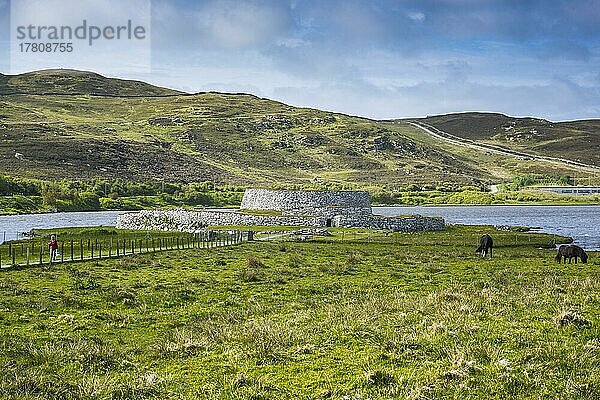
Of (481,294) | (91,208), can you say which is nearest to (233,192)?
(91,208)

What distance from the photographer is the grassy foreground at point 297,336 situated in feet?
38.4

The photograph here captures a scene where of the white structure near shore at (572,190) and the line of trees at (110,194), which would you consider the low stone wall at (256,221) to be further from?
the white structure near shore at (572,190)

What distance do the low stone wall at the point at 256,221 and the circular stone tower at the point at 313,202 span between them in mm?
4046

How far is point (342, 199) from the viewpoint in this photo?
281ft

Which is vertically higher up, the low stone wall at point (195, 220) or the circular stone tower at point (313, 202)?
the circular stone tower at point (313, 202)

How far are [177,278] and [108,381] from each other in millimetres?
17740

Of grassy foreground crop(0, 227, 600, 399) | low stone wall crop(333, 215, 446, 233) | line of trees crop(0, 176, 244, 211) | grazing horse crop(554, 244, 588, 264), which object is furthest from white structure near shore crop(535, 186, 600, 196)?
grassy foreground crop(0, 227, 600, 399)

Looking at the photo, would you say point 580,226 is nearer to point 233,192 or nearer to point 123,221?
point 123,221

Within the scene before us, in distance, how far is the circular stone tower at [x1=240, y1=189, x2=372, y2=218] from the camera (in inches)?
3201

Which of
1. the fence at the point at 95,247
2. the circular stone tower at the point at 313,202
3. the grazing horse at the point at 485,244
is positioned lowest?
the fence at the point at 95,247

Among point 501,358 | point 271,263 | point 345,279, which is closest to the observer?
point 501,358

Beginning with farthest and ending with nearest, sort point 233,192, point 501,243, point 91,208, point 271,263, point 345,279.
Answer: point 233,192 → point 91,208 → point 501,243 → point 271,263 → point 345,279

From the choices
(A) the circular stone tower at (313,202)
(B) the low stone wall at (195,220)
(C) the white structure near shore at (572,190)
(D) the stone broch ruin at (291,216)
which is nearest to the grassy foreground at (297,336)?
(D) the stone broch ruin at (291,216)

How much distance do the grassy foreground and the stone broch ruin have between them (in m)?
43.3
